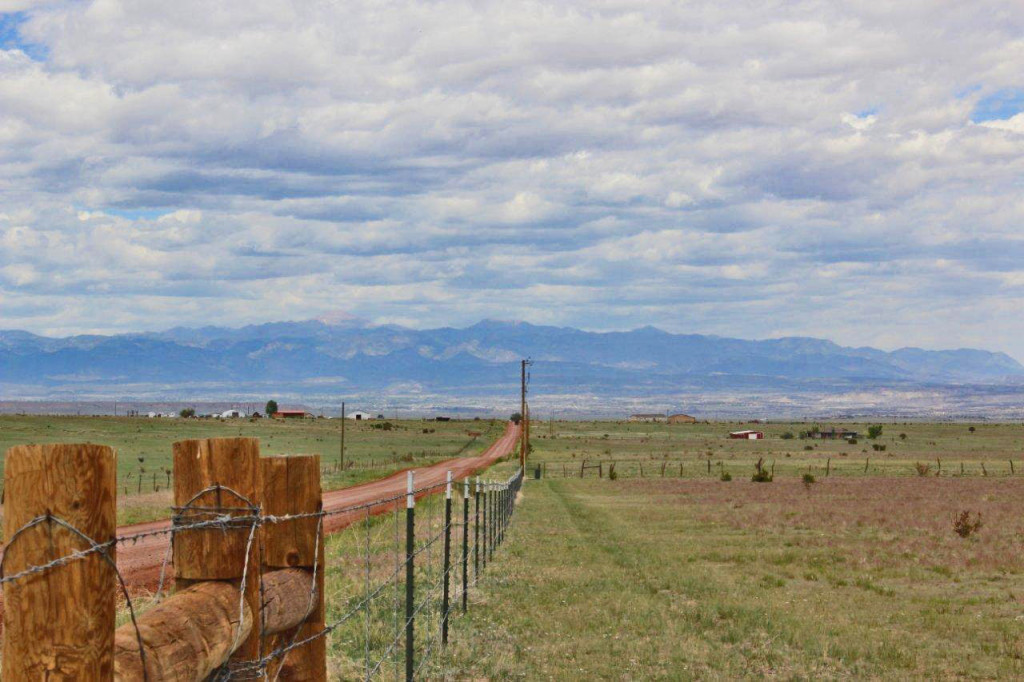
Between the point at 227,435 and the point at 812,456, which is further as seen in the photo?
the point at 227,435

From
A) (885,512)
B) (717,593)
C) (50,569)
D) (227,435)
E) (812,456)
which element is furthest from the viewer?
(227,435)

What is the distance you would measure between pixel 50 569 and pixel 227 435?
438 feet

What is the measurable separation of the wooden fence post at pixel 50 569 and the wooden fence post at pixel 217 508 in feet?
4.34

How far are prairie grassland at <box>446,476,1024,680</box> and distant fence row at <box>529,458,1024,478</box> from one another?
3746 centimetres

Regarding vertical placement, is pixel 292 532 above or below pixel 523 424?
above

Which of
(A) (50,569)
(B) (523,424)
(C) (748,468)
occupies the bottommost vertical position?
(C) (748,468)

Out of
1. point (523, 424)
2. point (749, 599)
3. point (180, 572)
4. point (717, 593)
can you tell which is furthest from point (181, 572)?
point (523, 424)

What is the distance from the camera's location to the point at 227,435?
434 ft

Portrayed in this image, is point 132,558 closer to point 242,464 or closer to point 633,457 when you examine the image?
point 242,464

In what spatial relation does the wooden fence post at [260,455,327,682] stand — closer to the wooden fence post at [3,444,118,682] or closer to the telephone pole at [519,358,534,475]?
the wooden fence post at [3,444,118,682]

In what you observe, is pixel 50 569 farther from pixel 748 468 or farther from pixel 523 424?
pixel 748 468

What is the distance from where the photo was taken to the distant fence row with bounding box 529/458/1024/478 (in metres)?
76.9

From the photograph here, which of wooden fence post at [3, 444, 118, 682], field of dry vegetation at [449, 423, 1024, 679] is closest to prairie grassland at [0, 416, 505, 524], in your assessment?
field of dry vegetation at [449, 423, 1024, 679]

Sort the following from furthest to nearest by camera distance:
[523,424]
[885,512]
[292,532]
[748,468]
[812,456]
→ 1. [812,456]
2. [748,468]
3. [523,424]
4. [885,512]
5. [292,532]
